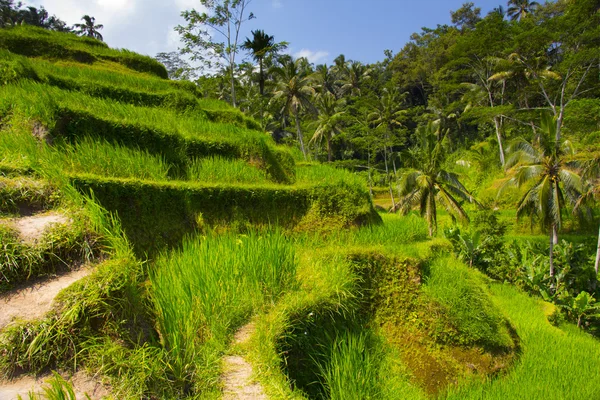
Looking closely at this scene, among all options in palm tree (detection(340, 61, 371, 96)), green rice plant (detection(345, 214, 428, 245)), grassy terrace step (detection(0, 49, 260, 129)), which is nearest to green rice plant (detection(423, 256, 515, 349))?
green rice plant (detection(345, 214, 428, 245))

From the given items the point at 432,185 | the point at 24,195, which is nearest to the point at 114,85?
the point at 24,195

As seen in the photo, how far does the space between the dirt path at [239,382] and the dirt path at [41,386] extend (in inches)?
29.6

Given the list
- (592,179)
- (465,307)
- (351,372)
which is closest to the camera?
(351,372)

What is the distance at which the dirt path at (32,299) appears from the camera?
2207 millimetres

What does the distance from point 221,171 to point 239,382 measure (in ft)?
12.3

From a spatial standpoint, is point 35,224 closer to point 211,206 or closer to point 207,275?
point 207,275

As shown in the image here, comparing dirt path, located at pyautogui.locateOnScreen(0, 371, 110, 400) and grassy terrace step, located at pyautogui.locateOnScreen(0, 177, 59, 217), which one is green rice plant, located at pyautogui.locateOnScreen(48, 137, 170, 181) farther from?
dirt path, located at pyautogui.locateOnScreen(0, 371, 110, 400)

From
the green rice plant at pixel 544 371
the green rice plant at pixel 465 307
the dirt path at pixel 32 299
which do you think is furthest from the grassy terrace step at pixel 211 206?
the green rice plant at pixel 544 371

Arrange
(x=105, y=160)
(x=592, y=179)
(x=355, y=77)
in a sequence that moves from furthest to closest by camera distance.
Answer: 1. (x=355, y=77)
2. (x=592, y=179)
3. (x=105, y=160)

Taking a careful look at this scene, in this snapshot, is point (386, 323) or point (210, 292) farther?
point (386, 323)

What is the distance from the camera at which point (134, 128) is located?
16.9 feet

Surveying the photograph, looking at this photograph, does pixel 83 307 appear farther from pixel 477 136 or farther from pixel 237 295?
pixel 477 136

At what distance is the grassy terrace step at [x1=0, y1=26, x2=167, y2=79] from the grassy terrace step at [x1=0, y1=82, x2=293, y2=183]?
407 centimetres

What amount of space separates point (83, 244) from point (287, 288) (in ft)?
6.28
